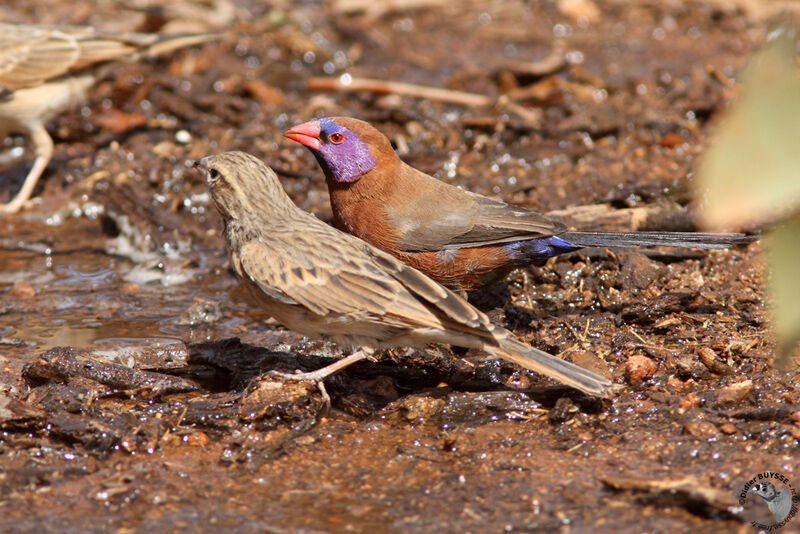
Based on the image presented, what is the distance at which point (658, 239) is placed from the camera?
5.29m

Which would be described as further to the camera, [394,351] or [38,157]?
[38,157]

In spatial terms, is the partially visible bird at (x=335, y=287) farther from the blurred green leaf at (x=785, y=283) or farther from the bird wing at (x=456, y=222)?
the blurred green leaf at (x=785, y=283)

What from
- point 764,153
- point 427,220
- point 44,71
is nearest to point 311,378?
point 427,220

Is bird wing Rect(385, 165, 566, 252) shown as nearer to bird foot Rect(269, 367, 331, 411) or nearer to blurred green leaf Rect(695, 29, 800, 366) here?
bird foot Rect(269, 367, 331, 411)

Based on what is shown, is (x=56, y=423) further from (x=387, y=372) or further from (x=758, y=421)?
(x=758, y=421)

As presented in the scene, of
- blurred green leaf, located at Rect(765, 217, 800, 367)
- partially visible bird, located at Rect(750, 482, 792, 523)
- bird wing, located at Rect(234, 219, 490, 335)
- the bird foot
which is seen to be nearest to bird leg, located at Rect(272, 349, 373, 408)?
the bird foot

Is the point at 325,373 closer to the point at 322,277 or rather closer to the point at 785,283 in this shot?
the point at 322,277

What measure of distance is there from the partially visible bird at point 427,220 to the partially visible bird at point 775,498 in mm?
1924

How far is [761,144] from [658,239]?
9.67 feet

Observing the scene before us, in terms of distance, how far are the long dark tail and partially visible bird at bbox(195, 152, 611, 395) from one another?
1144 millimetres

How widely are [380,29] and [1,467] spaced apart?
25.8ft

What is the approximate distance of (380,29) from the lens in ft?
35.2

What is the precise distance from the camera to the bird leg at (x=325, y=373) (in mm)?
4661

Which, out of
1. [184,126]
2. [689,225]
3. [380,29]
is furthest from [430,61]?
[689,225]
